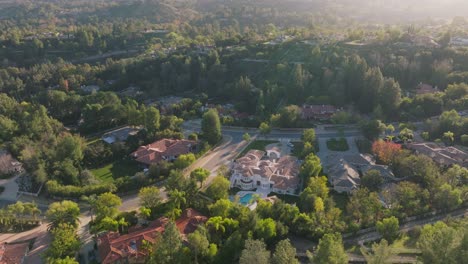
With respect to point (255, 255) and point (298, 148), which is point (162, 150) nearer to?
point (298, 148)

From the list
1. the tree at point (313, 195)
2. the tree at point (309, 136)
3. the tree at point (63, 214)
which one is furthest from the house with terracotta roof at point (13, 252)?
the tree at point (309, 136)

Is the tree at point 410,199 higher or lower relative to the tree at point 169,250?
lower

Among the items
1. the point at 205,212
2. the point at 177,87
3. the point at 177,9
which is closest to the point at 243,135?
the point at 205,212

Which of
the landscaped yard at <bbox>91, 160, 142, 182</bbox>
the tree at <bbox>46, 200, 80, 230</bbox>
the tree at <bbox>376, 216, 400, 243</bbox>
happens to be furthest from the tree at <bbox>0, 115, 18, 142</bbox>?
the tree at <bbox>376, 216, 400, 243</bbox>

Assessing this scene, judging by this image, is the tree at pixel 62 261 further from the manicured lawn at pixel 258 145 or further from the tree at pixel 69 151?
the manicured lawn at pixel 258 145

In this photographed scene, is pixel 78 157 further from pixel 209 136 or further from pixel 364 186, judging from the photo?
pixel 364 186

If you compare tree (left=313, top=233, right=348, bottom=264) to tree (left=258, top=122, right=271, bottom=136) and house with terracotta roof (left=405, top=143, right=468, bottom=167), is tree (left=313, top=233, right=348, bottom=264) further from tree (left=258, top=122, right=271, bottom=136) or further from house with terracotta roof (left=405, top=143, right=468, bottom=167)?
tree (left=258, top=122, right=271, bottom=136)
